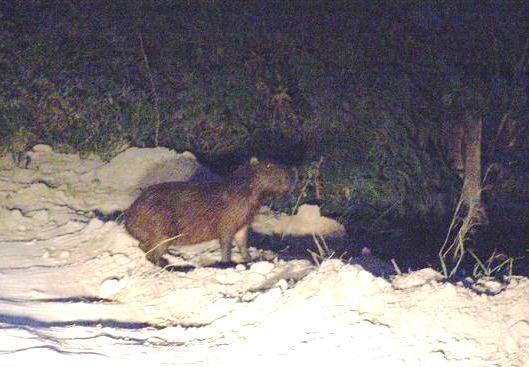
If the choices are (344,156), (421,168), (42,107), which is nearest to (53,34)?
(42,107)

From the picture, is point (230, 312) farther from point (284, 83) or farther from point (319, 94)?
point (284, 83)

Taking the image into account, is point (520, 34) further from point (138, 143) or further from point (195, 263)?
point (138, 143)

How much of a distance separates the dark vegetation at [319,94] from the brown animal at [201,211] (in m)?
1.08

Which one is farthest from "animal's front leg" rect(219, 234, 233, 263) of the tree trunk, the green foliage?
the tree trunk

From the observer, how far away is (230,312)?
14.4 ft

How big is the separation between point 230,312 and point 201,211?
1.45m

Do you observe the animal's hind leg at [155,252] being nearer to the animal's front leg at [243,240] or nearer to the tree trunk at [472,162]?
the animal's front leg at [243,240]

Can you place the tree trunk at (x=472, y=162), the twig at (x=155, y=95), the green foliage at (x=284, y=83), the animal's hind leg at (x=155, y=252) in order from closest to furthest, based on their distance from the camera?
1. the animal's hind leg at (x=155, y=252)
2. the green foliage at (x=284, y=83)
3. the tree trunk at (x=472, y=162)
4. the twig at (x=155, y=95)

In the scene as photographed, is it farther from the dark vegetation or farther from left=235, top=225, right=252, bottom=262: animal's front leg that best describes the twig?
left=235, top=225, right=252, bottom=262: animal's front leg

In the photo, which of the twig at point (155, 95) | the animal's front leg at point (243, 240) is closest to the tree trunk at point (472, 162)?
the animal's front leg at point (243, 240)

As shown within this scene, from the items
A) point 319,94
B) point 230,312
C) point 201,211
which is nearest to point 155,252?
point 201,211

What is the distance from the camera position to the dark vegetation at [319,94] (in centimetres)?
630

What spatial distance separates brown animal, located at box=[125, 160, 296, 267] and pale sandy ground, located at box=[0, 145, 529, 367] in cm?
19

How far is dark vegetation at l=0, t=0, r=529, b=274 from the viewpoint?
6305mm
